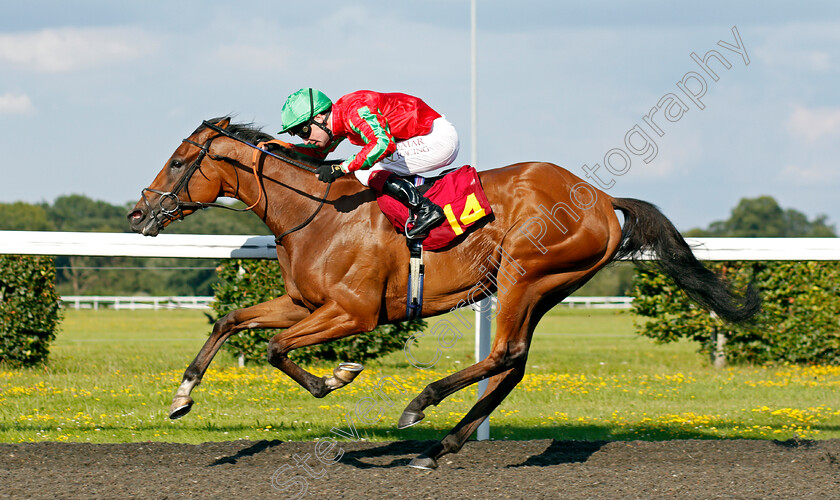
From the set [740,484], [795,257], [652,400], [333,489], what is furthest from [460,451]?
[652,400]

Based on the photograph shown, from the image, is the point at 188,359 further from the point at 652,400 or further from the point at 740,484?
the point at 740,484

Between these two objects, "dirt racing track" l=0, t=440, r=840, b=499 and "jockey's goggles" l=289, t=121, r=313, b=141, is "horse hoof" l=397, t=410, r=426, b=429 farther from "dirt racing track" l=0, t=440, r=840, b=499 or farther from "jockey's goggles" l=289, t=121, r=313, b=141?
"jockey's goggles" l=289, t=121, r=313, b=141

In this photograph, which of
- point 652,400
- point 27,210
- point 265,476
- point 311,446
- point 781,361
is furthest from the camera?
point 27,210

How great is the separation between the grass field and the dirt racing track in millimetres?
770

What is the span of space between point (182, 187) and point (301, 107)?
0.86 meters

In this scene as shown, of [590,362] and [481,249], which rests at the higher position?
[481,249]

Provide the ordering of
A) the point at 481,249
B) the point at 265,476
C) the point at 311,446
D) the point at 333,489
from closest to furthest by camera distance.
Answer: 1. the point at 333,489
2. the point at 265,476
3. the point at 481,249
4. the point at 311,446

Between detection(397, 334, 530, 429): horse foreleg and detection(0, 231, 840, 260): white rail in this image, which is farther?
detection(0, 231, 840, 260): white rail

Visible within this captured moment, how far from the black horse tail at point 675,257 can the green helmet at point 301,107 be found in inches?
76.3

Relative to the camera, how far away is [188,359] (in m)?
10.9

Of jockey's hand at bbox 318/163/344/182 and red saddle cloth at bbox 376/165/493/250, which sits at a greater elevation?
jockey's hand at bbox 318/163/344/182

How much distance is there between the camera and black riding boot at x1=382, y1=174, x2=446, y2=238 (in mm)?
4277

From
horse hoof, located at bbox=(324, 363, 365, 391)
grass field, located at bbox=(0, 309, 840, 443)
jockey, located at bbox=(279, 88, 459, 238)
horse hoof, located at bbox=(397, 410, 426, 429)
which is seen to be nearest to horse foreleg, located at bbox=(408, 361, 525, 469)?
horse hoof, located at bbox=(397, 410, 426, 429)

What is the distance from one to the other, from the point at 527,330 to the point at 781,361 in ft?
24.1
